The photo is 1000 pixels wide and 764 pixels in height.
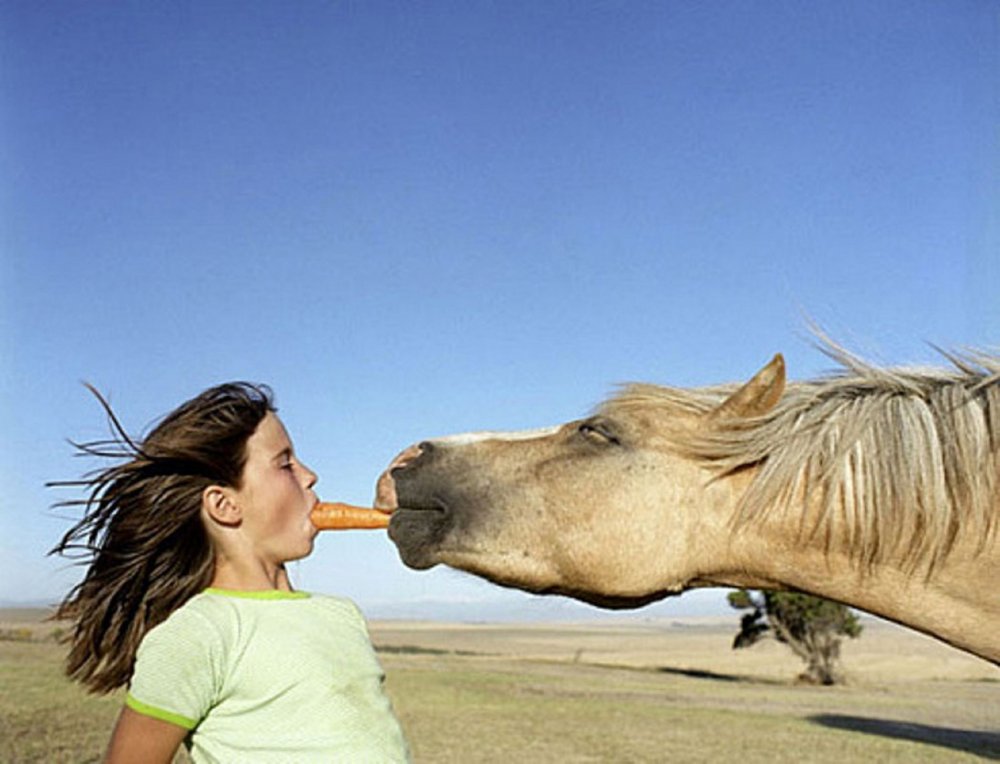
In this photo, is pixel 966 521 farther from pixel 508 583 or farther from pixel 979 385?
pixel 508 583

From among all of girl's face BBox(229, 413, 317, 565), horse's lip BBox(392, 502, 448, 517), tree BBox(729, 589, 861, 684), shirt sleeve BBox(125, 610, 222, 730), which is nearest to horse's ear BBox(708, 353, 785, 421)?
horse's lip BBox(392, 502, 448, 517)

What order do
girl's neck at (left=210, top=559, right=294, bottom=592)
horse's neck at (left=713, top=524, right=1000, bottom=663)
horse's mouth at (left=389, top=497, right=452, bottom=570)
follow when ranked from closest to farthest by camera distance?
1. horse's neck at (left=713, top=524, right=1000, bottom=663)
2. girl's neck at (left=210, top=559, right=294, bottom=592)
3. horse's mouth at (left=389, top=497, right=452, bottom=570)

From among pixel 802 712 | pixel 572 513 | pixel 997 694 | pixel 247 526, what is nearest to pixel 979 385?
pixel 572 513

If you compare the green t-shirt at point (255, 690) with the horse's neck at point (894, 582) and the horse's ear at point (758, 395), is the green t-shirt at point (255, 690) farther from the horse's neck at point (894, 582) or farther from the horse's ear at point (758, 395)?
the horse's ear at point (758, 395)

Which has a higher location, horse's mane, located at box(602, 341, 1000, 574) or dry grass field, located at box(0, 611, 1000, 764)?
horse's mane, located at box(602, 341, 1000, 574)

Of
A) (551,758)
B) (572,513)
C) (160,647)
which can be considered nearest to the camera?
(160,647)

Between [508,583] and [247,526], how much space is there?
2.48 ft

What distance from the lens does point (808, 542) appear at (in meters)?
2.72

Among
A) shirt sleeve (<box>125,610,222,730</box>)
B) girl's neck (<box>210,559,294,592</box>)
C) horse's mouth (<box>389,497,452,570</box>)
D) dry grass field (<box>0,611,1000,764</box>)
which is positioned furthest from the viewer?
dry grass field (<box>0,611,1000,764</box>)

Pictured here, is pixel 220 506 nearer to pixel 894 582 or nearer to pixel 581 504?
pixel 581 504

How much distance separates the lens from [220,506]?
272 centimetres

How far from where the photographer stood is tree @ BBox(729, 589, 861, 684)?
3822 centimetres

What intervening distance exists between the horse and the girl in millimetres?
403

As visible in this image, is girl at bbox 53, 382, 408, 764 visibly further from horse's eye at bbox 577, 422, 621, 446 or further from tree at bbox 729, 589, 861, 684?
tree at bbox 729, 589, 861, 684
